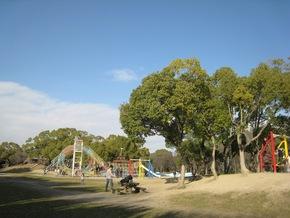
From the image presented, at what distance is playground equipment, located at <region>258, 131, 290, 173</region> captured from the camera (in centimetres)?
3287

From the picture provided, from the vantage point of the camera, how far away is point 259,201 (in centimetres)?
1697

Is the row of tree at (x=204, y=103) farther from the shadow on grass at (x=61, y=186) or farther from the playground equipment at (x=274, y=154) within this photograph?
the shadow on grass at (x=61, y=186)

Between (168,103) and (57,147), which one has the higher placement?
(57,147)

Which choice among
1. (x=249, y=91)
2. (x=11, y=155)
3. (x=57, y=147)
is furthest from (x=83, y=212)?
(x=11, y=155)

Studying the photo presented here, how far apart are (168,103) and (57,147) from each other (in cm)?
8051

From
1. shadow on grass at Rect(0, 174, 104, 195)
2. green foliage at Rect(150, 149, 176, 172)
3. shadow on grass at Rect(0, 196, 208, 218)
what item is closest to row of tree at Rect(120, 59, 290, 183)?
shadow on grass at Rect(0, 174, 104, 195)

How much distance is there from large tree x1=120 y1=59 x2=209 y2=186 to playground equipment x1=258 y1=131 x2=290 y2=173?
7.32 m

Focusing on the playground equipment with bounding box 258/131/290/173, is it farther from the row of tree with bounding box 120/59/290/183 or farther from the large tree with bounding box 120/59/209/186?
the large tree with bounding box 120/59/209/186

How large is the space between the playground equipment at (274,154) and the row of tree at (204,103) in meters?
2.30

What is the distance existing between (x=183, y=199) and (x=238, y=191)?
315 cm

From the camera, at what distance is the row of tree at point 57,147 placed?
9750cm

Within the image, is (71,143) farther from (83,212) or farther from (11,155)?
(83,212)

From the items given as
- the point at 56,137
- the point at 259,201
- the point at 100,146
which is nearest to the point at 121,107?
the point at 259,201

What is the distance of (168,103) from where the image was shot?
1152 inches
